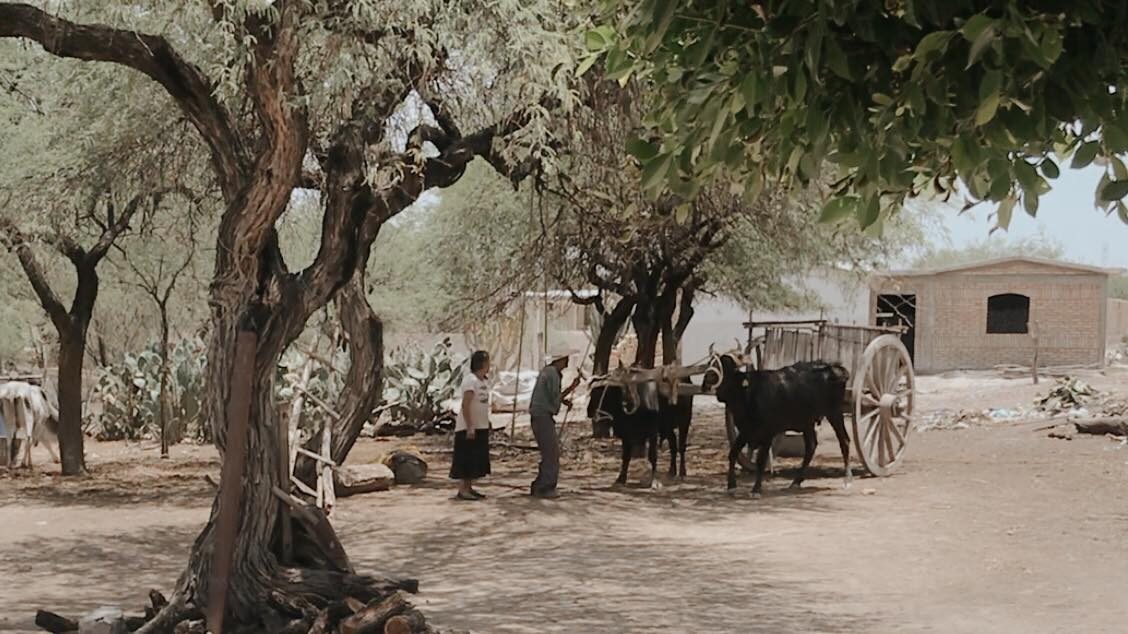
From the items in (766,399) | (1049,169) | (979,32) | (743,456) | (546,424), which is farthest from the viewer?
(743,456)

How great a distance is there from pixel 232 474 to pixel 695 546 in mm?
4642

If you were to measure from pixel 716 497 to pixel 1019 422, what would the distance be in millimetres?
8844

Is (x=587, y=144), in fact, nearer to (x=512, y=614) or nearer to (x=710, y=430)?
(x=512, y=614)

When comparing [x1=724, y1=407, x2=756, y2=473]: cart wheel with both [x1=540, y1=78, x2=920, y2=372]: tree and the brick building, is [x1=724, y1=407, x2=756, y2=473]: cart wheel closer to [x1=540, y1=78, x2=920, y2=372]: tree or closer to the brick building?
[x1=540, y1=78, x2=920, y2=372]: tree

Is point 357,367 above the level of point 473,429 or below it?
above

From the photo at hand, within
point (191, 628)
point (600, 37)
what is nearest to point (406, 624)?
point (191, 628)

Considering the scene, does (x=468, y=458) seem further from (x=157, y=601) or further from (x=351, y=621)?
(x=351, y=621)

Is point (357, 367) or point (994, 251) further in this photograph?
point (994, 251)

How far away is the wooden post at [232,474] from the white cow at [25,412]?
1111cm

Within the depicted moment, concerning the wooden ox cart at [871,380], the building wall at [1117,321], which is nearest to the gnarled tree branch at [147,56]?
the wooden ox cart at [871,380]

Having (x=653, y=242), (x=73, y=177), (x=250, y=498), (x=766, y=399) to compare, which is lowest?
(x=250, y=498)

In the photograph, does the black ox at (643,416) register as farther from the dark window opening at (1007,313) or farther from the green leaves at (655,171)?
the dark window opening at (1007,313)

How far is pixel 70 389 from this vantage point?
1555cm

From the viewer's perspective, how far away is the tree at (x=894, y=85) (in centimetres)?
243
